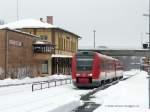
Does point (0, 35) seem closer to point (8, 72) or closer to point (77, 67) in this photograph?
point (8, 72)

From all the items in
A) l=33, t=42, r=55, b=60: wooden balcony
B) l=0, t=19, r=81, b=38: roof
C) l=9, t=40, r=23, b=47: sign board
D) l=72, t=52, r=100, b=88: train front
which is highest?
l=0, t=19, r=81, b=38: roof

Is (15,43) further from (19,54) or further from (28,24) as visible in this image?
(28,24)

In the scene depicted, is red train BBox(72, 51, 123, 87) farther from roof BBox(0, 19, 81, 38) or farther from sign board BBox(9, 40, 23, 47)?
roof BBox(0, 19, 81, 38)

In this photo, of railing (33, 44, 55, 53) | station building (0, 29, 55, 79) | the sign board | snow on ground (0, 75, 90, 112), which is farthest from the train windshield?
railing (33, 44, 55, 53)

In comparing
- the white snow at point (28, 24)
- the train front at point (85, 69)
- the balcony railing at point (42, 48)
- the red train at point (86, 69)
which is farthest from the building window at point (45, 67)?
the train front at point (85, 69)

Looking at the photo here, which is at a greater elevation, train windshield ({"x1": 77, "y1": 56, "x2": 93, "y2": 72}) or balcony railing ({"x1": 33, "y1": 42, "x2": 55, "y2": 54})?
balcony railing ({"x1": 33, "y1": 42, "x2": 55, "y2": 54})

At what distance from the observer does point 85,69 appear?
42094 millimetres

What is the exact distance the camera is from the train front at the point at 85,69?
4175cm

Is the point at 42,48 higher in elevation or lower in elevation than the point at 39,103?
higher

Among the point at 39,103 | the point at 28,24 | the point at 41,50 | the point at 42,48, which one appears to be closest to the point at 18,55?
the point at 41,50

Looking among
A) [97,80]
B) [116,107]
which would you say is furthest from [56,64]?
[116,107]

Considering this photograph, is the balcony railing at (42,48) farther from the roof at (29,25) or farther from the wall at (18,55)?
the roof at (29,25)

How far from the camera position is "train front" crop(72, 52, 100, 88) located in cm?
A: 4175

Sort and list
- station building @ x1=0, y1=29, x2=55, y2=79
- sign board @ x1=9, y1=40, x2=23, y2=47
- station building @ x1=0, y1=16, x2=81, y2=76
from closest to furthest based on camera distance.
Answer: station building @ x1=0, y1=29, x2=55, y2=79 < sign board @ x1=9, y1=40, x2=23, y2=47 < station building @ x1=0, y1=16, x2=81, y2=76
